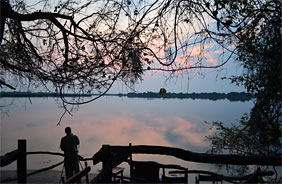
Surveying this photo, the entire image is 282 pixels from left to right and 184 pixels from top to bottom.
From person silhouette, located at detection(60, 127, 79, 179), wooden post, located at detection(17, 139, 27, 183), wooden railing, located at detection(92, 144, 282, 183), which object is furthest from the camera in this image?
person silhouette, located at detection(60, 127, 79, 179)

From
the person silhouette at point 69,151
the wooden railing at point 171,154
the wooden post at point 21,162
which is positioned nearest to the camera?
the wooden railing at point 171,154

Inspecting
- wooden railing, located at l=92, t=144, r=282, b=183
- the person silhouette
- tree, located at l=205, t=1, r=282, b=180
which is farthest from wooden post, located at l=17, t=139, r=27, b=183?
tree, located at l=205, t=1, r=282, b=180

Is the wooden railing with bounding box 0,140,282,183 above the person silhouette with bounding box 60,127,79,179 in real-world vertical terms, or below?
above

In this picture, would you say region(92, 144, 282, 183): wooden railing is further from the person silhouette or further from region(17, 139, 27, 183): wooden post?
the person silhouette

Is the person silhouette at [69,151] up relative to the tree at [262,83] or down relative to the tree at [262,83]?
down

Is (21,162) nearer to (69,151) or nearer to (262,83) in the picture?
(69,151)

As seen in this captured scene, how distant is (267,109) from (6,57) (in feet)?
16.2

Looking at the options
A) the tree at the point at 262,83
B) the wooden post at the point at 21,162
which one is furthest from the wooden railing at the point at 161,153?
the tree at the point at 262,83

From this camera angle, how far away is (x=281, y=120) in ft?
18.0

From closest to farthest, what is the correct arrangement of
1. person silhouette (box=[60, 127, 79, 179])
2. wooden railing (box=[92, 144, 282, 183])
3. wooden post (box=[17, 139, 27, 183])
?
wooden railing (box=[92, 144, 282, 183]) → wooden post (box=[17, 139, 27, 183]) → person silhouette (box=[60, 127, 79, 179])

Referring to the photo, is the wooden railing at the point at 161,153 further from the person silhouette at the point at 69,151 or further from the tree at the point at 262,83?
the person silhouette at the point at 69,151

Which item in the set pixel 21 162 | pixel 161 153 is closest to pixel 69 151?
pixel 21 162

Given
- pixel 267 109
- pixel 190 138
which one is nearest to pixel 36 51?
pixel 267 109

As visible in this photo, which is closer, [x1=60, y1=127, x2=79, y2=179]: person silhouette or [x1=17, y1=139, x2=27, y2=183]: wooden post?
[x1=17, y1=139, x2=27, y2=183]: wooden post
